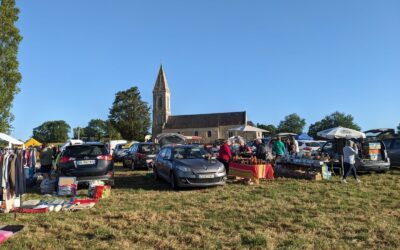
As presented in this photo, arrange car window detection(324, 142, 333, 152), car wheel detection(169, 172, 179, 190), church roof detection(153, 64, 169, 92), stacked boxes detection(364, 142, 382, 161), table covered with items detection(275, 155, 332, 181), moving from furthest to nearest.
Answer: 1. church roof detection(153, 64, 169, 92)
2. car window detection(324, 142, 333, 152)
3. stacked boxes detection(364, 142, 382, 161)
4. table covered with items detection(275, 155, 332, 181)
5. car wheel detection(169, 172, 179, 190)

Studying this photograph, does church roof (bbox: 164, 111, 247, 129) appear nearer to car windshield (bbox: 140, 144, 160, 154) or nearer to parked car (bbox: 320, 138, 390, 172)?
car windshield (bbox: 140, 144, 160, 154)

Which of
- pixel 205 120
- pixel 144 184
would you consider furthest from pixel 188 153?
pixel 205 120

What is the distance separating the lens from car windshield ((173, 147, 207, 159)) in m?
11.4

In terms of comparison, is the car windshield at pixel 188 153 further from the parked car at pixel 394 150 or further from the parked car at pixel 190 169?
the parked car at pixel 394 150

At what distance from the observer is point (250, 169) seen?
11875mm

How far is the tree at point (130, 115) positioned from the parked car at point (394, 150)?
71.8m

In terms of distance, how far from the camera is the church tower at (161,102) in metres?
97.9

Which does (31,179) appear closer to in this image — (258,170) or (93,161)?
(93,161)

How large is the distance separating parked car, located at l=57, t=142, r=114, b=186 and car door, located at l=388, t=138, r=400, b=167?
41.3ft

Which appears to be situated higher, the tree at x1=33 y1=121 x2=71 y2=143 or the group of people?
the tree at x1=33 y1=121 x2=71 y2=143

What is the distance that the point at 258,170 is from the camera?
12.0 meters

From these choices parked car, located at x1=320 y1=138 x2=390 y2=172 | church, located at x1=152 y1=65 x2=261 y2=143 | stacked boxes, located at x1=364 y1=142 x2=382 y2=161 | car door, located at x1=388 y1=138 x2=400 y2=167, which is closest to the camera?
parked car, located at x1=320 y1=138 x2=390 y2=172

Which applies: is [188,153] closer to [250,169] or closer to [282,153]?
[250,169]


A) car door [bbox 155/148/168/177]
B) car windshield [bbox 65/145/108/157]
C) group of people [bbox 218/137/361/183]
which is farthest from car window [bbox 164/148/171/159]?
group of people [bbox 218/137/361/183]
